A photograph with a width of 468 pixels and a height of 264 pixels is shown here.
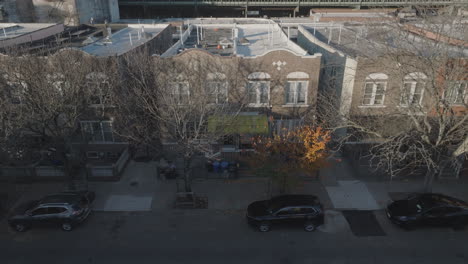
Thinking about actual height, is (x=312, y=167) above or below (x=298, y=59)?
below

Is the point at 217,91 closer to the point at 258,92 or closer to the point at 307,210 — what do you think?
the point at 258,92

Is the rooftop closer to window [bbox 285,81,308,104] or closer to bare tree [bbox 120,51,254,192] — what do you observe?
bare tree [bbox 120,51,254,192]

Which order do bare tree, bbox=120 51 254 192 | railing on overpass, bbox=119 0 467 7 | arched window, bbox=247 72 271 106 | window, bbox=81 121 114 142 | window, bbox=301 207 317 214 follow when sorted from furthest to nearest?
railing on overpass, bbox=119 0 467 7 < window, bbox=81 121 114 142 < arched window, bbox=247 72 271 106 < bare tree, bbox=120 51 254 192 < window, bbox=301 207 317 214

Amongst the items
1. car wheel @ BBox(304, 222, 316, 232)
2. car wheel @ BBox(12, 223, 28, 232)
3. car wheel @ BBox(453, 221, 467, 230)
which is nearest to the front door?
car wheel @ BBox(12, 223, 28, 232)

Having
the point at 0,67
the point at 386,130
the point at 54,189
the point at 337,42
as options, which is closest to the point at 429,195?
the point at 386,130

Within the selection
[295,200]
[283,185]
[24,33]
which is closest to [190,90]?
[283,185]

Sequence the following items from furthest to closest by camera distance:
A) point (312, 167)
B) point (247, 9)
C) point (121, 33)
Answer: point (247, 9) → point (121, 33) → point (312, 167)

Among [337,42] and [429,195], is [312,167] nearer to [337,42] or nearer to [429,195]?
[429,195]
